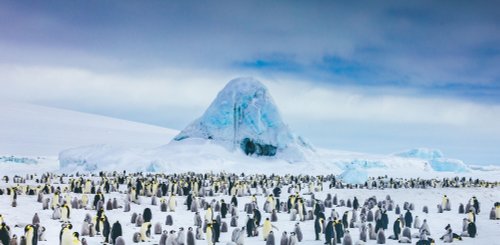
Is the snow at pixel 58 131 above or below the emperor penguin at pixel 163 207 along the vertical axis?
above

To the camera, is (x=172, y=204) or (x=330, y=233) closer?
(x=330, y=233)

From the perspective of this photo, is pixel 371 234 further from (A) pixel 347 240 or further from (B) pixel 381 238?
(A) pixel 347 240

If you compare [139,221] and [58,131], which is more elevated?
[58,131]

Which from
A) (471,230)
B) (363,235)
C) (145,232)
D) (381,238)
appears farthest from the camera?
(471,230)

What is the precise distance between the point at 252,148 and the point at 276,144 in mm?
2416

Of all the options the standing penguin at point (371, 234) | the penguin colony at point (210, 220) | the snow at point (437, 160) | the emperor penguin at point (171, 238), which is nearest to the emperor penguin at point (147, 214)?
the penguin colony at point (210, 220)

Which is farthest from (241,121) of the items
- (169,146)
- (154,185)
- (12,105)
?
(12,105)

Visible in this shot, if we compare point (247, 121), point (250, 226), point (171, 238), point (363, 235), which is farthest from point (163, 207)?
point (247, 121)

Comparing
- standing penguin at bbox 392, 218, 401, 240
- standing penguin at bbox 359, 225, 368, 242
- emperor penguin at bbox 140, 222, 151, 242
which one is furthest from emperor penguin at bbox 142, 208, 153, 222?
standing penguin at bbox 392, 218, 401, 240

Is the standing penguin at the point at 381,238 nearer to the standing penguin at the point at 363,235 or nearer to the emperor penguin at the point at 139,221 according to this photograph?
the standing penguin at the point at 363,235

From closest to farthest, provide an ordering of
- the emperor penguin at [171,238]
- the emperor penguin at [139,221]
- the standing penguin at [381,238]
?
the emperor penguin at [171,238]
the standing penguin at [381,238]
the emperor penguin at [139,221]

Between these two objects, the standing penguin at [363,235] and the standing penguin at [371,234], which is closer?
the standing penguin at [363,235]

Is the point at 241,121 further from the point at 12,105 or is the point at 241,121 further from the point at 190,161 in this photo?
the point at 12,105

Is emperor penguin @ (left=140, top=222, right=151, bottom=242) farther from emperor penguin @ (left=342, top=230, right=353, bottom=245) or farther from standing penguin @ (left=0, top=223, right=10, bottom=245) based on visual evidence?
emperor penguin @ (left=342, top=230, right=353, bottom=245)
